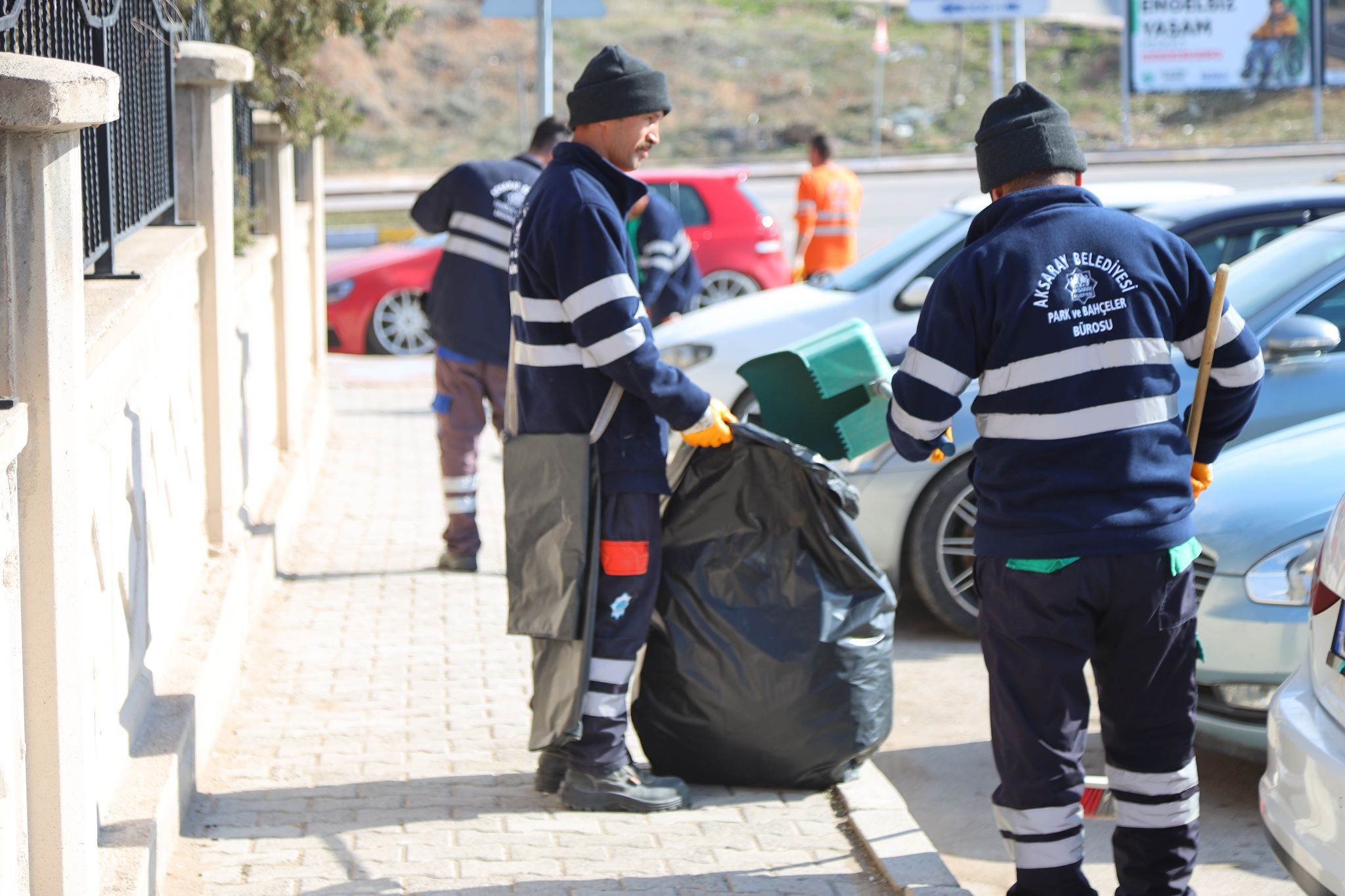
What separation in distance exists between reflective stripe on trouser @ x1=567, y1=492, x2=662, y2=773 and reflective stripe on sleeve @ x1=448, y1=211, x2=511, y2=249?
9.18 feet

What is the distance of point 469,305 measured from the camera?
22.8ft

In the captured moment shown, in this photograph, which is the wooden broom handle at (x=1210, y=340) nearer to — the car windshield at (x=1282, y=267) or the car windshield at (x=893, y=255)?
the car windshield at (x=1282, y=267)

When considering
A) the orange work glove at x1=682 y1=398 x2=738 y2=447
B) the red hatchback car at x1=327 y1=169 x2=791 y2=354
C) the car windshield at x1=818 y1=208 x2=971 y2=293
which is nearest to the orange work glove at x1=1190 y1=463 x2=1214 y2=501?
the orange work glove at x1=682 y1=398 x2=738 y2=447

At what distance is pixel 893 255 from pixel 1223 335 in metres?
5.60

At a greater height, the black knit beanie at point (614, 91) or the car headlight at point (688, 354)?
the black knit beanie at point (614, 91)

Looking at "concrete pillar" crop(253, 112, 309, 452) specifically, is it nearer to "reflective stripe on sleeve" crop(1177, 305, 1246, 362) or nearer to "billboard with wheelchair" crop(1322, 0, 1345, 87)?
"reflective stripe on sleeve" crop(1177, 305, 1246, 362)

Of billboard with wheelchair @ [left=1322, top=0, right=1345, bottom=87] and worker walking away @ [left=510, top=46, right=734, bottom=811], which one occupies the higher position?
billboard with wheelchair @ [left=1322, top=0, right=1345, bottom=87]

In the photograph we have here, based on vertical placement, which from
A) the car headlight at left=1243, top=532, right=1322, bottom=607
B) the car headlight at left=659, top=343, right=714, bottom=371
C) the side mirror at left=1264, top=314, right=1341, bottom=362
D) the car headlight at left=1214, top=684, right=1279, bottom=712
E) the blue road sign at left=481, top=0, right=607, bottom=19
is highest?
the blue road sign at left=481, top=0, right=607, bottom=19

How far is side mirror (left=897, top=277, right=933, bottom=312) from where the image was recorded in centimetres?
848

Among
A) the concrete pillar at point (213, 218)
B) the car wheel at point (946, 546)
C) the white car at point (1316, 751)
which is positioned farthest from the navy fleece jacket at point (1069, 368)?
the concrete pillar at point (213, 218)

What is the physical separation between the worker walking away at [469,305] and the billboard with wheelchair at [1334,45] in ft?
108

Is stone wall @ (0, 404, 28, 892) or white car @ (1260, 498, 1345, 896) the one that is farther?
white car @ (1260, 498, 1345, 896)

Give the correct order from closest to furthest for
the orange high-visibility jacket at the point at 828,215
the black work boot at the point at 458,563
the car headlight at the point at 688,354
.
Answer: the black work boot at the point at 458,563 → the car headlight at the point at 688,354 → the orange high-visibility jacket at the point at 828,215

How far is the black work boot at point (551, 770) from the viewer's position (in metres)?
4.52
